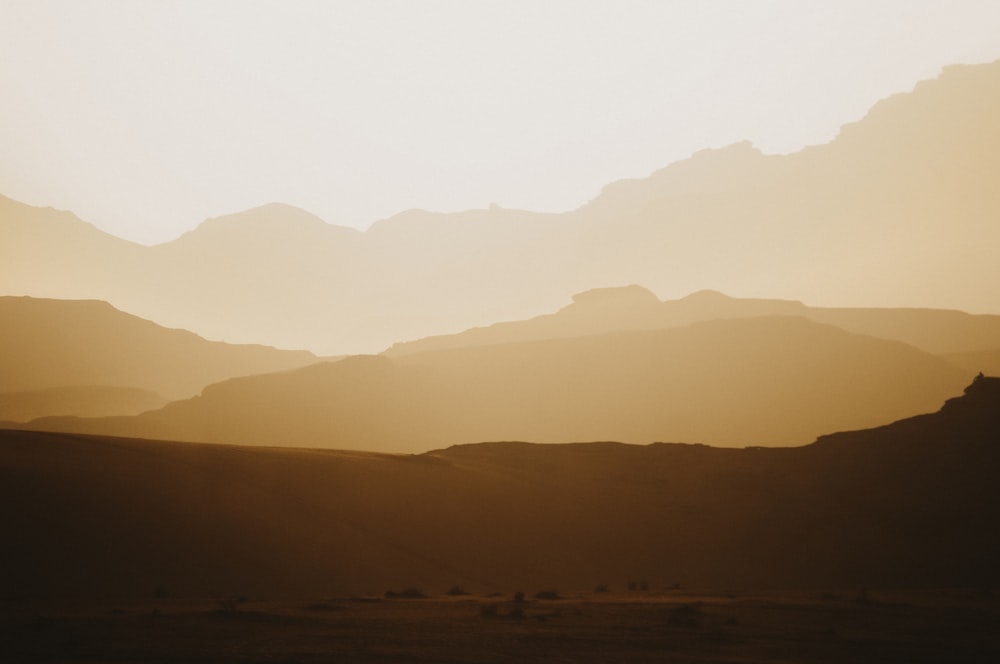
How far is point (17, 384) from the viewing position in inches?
3457

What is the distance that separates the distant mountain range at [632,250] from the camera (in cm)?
12888

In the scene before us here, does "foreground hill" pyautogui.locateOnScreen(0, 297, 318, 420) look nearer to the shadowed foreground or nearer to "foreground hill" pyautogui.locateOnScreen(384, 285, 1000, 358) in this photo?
"foreground hill" pyautogui.locateOnScreen(384, 285, 1000, 358)

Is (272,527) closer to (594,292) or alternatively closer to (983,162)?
(594,292)

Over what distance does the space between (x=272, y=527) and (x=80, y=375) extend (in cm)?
8686

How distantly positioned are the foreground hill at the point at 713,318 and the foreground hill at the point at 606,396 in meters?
8.77

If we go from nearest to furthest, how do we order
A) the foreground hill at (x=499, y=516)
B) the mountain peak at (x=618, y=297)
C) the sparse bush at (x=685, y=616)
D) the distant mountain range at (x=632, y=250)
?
the sparse bush at (x=685, y=616) < the foreground hill at (x=499, y=516) < the mountain peak at (x=618, y=297) < the distant mountain range at (x=632, y=250)

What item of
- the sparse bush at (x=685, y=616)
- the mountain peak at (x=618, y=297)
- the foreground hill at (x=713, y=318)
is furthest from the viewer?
the mountain peak at (x=618, y=297)

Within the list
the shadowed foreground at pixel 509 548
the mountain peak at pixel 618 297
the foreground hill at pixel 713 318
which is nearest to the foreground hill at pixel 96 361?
the foreground hill at pixel 713 318

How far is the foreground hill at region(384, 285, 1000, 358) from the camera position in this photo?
79688 mm

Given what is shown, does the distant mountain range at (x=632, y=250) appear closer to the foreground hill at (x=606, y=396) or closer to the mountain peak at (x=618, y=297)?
the mountain peak at (x=618, y=297)

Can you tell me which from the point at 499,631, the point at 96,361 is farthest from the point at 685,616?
the point at 96,361

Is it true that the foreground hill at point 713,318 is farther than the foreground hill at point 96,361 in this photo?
No

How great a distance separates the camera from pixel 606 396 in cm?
6869

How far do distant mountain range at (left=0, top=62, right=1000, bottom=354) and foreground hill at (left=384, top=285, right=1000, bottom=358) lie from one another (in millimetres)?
38261
